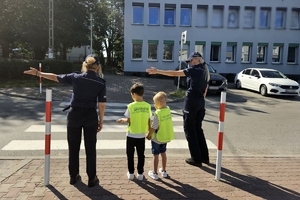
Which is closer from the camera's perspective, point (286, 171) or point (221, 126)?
point (221, 126)

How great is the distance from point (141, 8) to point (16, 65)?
15.1 meters

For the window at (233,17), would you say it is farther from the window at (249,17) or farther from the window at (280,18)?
the window at (280,18)

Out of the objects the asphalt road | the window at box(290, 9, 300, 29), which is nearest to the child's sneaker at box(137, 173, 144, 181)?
the asphalt road

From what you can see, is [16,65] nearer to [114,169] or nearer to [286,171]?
[114,169]

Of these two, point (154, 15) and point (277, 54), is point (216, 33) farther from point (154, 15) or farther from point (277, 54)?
point (277, 54)

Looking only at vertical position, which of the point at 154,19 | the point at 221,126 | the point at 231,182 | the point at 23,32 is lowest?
the point at 231,182

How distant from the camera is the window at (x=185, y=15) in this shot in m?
29.6

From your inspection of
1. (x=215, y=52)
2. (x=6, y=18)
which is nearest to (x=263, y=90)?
(x=215, y=52)

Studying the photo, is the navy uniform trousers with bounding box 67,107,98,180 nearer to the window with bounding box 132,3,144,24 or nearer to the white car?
the white car

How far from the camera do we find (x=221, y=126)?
407cm

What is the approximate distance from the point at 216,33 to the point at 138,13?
8591 mm

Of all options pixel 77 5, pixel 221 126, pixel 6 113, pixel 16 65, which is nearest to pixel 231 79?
pixel 77 5

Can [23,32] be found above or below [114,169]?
above

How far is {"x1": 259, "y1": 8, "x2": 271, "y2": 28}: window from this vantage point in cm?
3044
